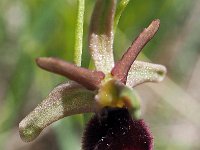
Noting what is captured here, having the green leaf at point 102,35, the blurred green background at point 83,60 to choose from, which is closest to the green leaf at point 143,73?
the green leaf at point 102,35

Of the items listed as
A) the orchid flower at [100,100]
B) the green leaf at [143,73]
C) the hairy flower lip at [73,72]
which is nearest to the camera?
the hairy flower lip at [73,72]

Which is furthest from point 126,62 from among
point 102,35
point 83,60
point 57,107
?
point 83,60

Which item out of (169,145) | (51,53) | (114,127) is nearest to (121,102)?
Result: (114,127)

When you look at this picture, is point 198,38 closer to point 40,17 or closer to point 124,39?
point 124,39

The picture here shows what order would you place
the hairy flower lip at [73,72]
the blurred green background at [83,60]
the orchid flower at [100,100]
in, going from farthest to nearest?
the blurred green background at [83,60]
the orchid flower at [100,100]
the hairy flower lip at [73,72]

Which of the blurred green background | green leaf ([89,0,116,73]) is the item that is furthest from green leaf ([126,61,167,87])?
the blurred green background

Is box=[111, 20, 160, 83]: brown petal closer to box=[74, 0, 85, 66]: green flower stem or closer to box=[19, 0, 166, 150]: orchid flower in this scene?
box=[19, 0, 166, 150]: orchid flower

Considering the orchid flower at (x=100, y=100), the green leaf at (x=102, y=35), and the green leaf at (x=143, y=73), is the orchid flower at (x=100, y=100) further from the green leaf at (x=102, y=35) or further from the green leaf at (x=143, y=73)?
the green leaf at (x=143, y=73)

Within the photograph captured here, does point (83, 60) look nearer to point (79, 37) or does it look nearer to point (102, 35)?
point (79, 37)
